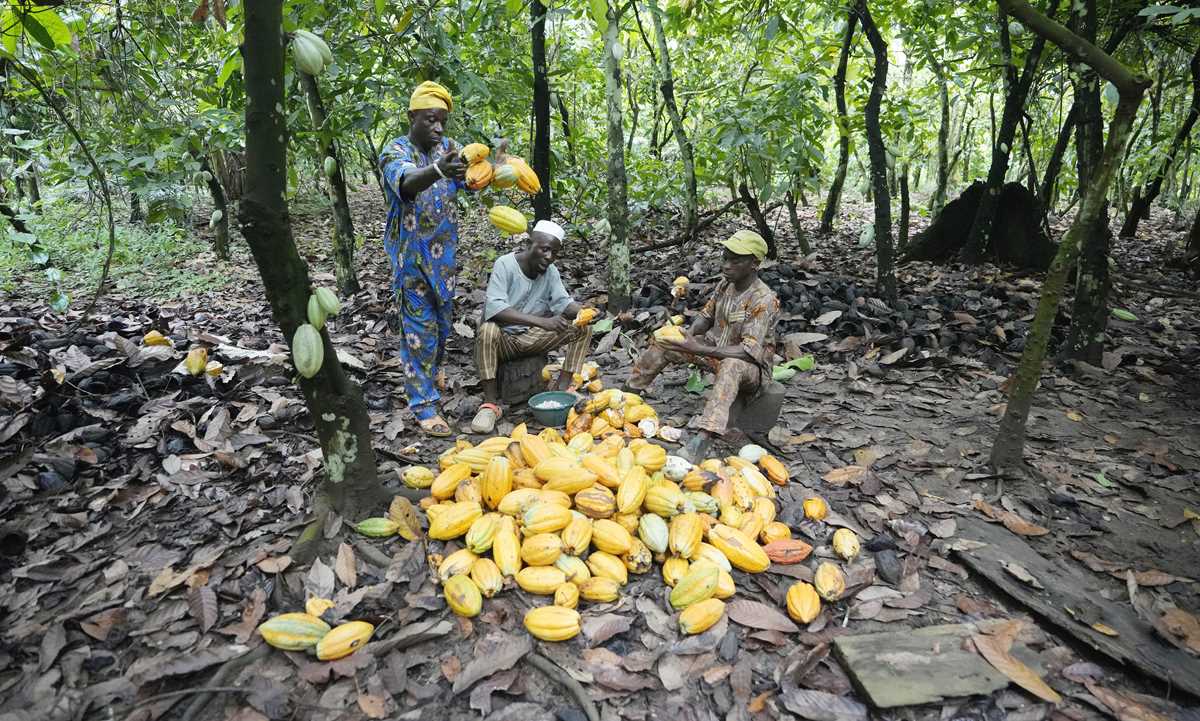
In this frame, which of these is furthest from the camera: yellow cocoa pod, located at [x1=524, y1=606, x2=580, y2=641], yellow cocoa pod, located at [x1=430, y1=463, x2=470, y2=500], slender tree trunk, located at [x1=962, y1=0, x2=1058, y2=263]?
slender tree trunk, located at [x1=962, y1=0, x2=1058, y2=263]

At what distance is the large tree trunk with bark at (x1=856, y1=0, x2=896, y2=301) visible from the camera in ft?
15.0

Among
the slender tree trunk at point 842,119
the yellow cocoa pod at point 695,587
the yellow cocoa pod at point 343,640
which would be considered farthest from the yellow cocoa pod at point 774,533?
the slender tree trunk at point 842,119

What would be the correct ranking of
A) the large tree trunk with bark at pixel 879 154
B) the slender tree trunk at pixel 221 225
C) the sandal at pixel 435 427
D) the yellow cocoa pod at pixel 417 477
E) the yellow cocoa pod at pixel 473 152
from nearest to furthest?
the yellow cocoa pod at pixel 417 477
the yellow cocoa pod at pixel 473 152
the sandal at pixel 435 427
the large tree trunk with bark at pixel 879 154
the slender tree trunk at pixel 221 225

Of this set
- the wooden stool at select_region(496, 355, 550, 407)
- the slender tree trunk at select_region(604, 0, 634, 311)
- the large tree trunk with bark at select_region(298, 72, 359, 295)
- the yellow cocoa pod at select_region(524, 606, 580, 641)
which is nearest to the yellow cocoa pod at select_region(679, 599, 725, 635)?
the yellow cocoa pod at select_region(524, 606, 580, 641)

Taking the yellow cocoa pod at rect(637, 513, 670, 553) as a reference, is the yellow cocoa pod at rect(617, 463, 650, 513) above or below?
above

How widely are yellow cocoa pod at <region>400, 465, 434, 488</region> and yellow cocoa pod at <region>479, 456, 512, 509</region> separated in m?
0.30

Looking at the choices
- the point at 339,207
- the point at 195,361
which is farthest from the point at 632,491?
the point at 339,207

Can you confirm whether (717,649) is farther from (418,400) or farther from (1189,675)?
(418,400)

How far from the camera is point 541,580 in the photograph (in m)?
2.09

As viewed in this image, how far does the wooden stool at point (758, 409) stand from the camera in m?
3.30

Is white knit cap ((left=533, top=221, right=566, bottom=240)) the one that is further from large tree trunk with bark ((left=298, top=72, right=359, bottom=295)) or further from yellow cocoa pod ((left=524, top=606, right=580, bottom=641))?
large tree trunk with bark ((left=298, top=72, right=359, bottom=295))

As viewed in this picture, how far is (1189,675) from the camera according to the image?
1.83 meters

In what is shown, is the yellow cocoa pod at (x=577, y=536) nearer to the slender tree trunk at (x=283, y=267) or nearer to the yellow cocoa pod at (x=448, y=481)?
the yellow cocoa pod at (x=448, y=481)

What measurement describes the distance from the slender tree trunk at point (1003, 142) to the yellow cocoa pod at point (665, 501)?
16.7 feet
